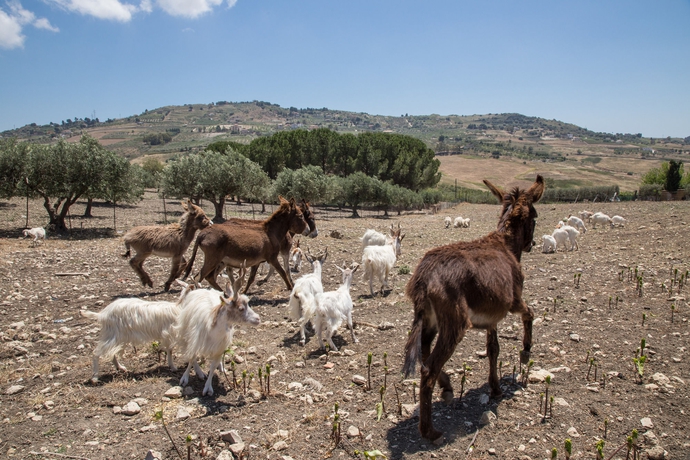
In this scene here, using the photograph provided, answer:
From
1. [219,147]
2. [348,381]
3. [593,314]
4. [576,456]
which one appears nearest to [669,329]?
A: [593,314]

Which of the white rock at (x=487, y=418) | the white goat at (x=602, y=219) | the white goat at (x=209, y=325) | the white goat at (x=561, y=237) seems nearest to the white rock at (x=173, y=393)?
the white goat at (x=209, y=325)

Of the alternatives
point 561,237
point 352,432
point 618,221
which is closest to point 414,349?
point 352,432

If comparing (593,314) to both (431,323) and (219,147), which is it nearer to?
(431,323)

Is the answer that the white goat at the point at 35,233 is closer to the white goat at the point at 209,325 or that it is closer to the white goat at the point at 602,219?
the white goat at the point at 209,325

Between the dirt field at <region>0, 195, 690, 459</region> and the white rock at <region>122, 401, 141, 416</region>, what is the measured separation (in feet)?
0.29

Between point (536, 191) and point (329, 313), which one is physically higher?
point (536, 191)

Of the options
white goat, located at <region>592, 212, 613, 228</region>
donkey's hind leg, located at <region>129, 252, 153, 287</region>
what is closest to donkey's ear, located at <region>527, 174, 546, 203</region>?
donkey's hind leg, located at <region>129, 252, 153, 287</region>

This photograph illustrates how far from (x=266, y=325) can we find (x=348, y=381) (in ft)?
10.6

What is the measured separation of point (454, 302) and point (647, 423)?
257cm

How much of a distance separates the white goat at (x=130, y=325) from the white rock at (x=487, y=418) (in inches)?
183

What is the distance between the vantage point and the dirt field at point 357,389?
14.7ft

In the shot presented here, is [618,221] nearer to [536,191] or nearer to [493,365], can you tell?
[536,191]

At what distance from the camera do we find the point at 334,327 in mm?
7309

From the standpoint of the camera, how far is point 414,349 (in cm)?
459
